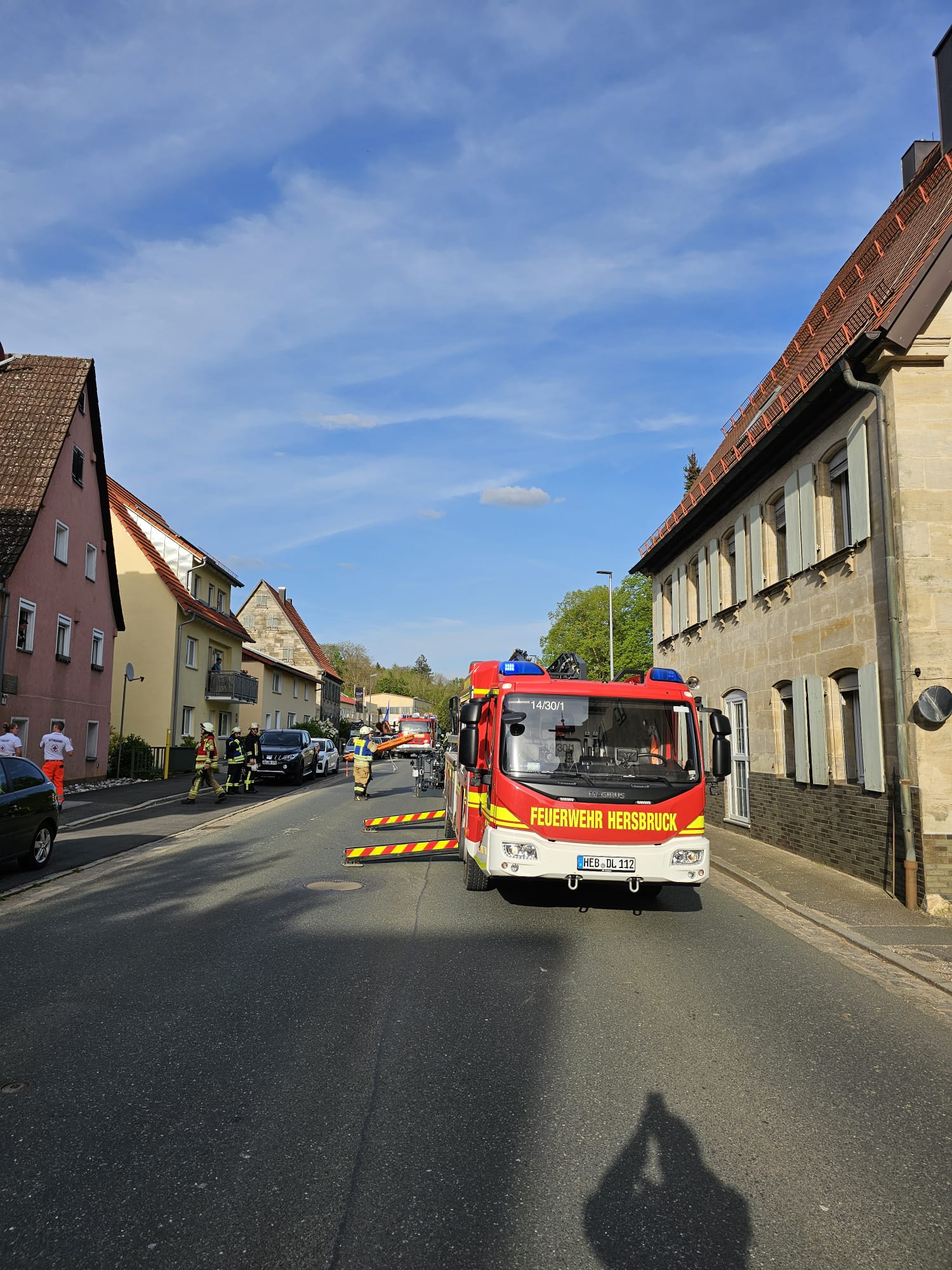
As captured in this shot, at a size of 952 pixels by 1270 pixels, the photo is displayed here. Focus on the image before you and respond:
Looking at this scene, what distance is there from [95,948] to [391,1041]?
3379mm

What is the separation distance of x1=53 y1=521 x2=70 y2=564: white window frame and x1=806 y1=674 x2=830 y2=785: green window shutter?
20.0 metres

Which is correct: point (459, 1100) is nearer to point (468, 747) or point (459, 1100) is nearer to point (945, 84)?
point (468, 747)

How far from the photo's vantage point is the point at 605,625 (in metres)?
70.8

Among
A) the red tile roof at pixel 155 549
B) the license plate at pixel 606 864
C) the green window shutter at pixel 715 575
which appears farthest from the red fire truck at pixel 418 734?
the license plate at pixel 606 864

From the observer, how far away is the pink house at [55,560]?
75.3ft

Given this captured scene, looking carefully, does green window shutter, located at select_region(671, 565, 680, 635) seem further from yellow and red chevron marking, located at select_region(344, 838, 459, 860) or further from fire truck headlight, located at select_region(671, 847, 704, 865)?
fire truck headlight, located at select_region(671, 847, 704, 865)

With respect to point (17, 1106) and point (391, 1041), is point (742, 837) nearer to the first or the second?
point (391, 1041)

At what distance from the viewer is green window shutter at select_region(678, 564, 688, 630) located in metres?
22.9

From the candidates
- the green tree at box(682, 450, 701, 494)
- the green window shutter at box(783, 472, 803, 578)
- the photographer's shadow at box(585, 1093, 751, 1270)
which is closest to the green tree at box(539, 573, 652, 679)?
the green tree at box(682, 450, 701, 494)

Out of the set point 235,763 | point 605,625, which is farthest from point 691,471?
point 235,763

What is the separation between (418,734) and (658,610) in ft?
24.9

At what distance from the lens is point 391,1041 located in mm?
5199

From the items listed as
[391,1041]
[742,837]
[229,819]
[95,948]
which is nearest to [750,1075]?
[391,1041]

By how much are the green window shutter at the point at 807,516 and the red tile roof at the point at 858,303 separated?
1000mm
